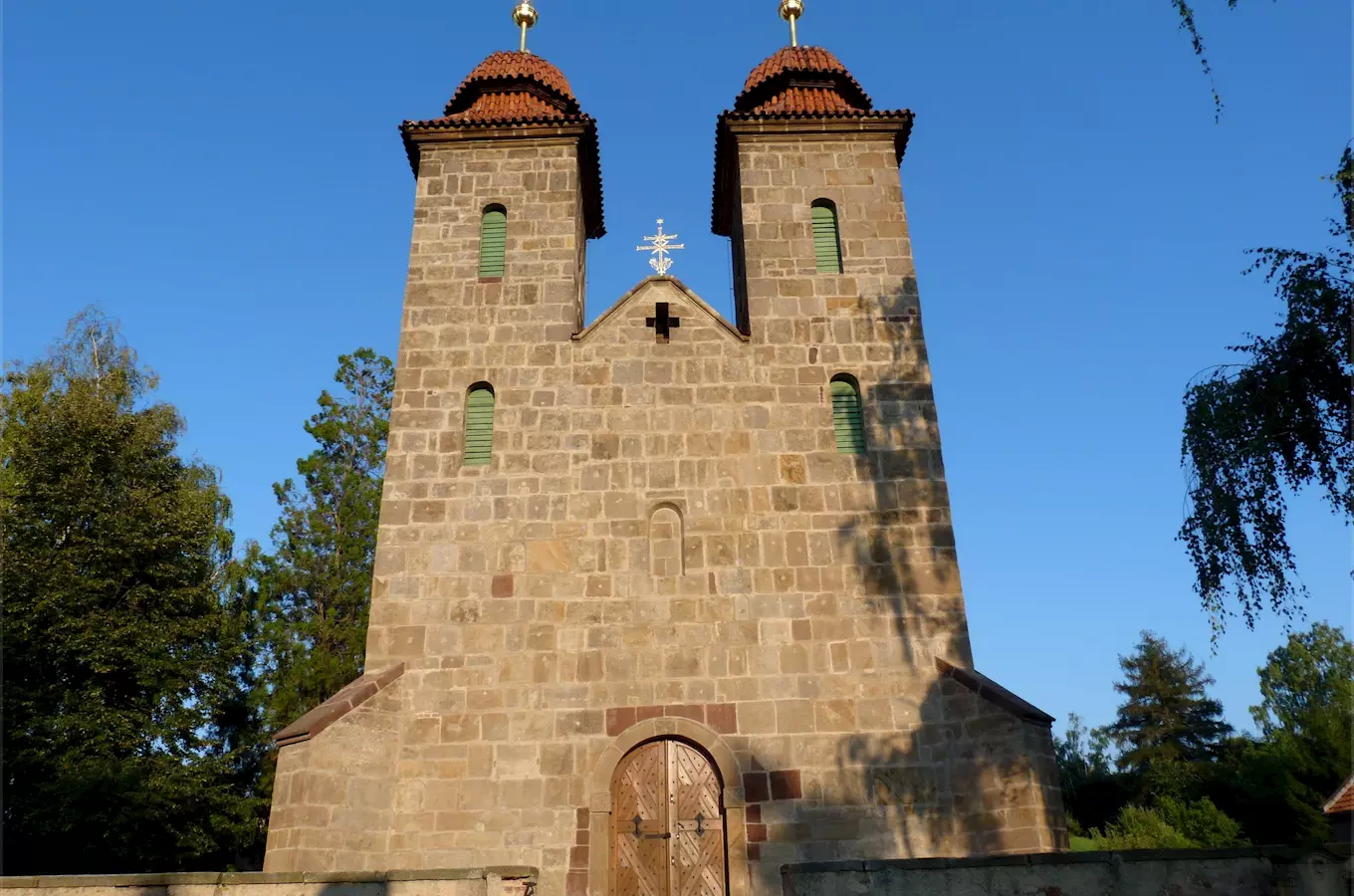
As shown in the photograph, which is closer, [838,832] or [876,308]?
[838,832]

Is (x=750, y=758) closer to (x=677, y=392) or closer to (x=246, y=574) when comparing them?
(x=677, y=392)

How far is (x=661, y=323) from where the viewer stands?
559 inches

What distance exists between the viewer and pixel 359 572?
21.7 meters

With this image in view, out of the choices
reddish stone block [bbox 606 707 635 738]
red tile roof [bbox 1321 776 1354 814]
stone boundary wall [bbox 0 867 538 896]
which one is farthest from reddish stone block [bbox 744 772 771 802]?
red tile roof [bbox 1321 776 1354 814]

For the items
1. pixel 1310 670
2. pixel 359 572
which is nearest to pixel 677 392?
pixel 359 572

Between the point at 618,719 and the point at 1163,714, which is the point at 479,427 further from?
the point at 1163,714

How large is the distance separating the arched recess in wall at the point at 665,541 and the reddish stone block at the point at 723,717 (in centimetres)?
172

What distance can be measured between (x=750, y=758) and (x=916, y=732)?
1.95 metres

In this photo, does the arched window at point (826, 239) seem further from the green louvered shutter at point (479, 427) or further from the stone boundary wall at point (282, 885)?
the stone boundary wall at point (282, 885)

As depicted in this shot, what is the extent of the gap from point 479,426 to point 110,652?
376 inches

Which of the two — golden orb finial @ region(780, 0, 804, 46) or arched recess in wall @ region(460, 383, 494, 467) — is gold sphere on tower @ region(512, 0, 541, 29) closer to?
golden orb finial @ region(780, 0, 804, 46)

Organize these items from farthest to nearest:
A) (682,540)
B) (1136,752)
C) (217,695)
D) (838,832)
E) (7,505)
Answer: (1136,752) < (217,695) < (7,505) < (682,540) < (838,832)

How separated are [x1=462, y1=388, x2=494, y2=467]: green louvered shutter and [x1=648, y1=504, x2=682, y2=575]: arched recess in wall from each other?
7.85 feet

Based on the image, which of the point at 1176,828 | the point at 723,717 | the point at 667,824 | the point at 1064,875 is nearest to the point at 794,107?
the point at 723,717
